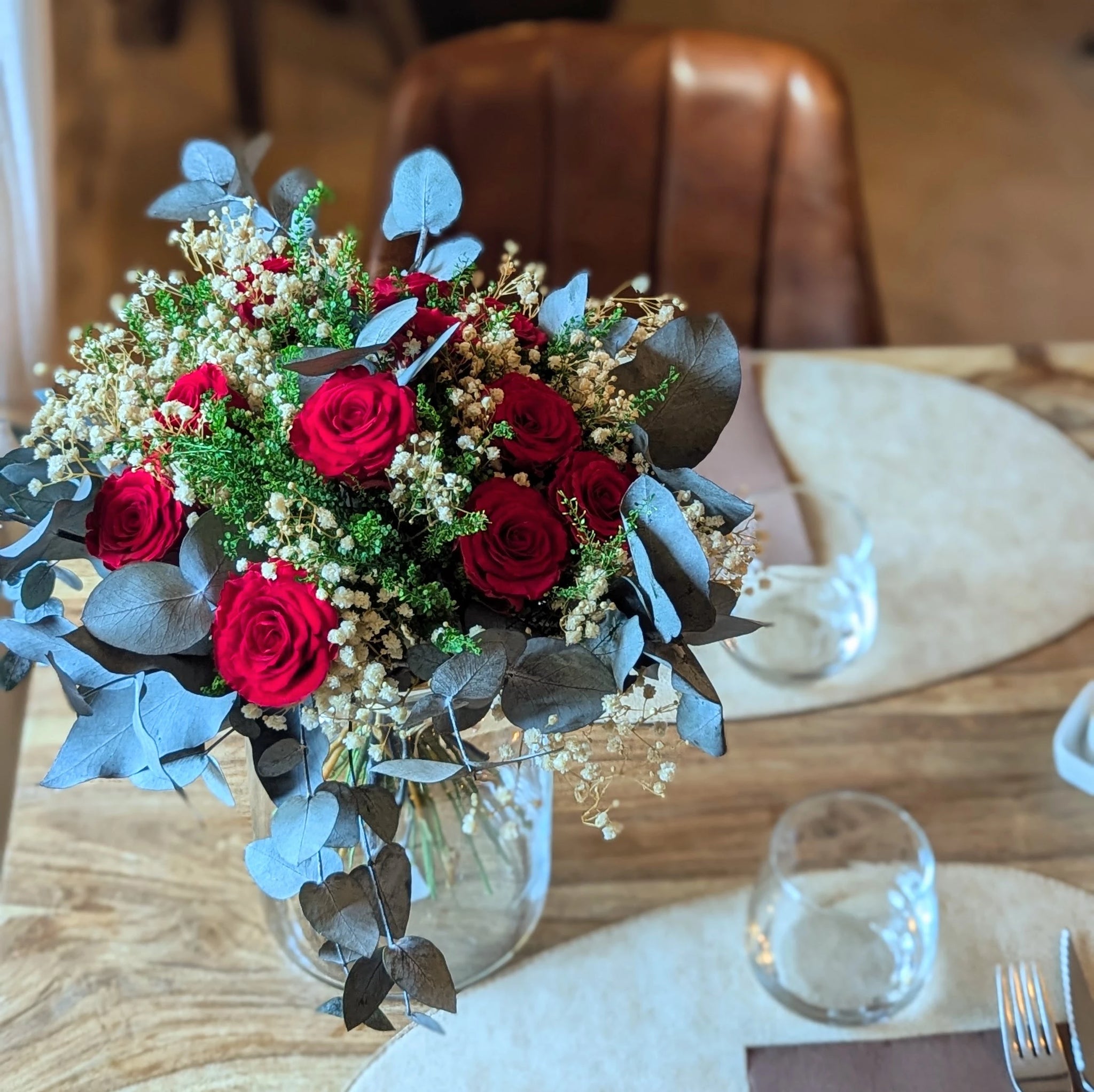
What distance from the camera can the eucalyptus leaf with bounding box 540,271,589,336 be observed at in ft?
2.07

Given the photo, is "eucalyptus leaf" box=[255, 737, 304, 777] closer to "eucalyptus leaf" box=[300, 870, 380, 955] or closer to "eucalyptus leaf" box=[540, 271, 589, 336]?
"eucalyptus leaf" box=[300, 870, 380, 955]

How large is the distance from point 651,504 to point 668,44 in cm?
93

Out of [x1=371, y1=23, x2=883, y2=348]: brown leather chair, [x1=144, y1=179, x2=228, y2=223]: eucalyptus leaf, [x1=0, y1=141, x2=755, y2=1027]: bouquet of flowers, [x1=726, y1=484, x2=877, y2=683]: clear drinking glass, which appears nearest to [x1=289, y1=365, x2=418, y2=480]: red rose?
[x1=0, y1=141, x2=755, y2=1027]: bouquet of flowers

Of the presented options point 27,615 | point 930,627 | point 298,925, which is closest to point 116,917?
point 298,925

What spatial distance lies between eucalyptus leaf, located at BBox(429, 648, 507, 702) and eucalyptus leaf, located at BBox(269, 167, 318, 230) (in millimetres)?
311

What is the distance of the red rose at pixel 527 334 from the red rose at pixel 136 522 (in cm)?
20

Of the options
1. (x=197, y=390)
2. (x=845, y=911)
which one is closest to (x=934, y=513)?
(x=845, y=911)

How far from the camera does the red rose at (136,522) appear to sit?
576mm

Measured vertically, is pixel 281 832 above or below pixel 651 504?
below

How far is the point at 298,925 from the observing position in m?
0.81

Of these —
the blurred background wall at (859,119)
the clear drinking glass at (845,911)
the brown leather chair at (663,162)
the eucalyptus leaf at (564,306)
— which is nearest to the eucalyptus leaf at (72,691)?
the eucalyptus leaf at (564,306)

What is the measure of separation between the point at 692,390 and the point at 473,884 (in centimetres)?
40

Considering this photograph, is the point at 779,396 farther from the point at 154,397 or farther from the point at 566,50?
the point at 154,397

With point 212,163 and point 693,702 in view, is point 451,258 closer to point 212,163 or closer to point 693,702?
point 212,163
